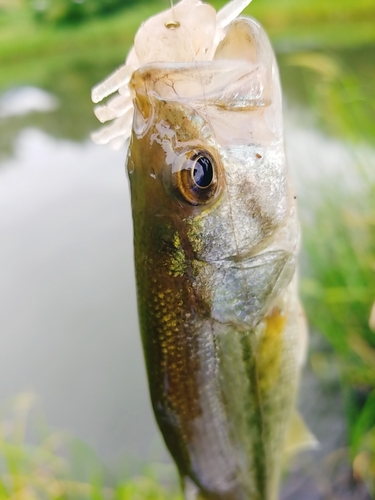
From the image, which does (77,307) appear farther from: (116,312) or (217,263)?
(217,263)

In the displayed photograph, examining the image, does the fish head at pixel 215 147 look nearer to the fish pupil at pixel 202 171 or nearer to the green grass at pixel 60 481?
the fish pupil at pixel 202 171

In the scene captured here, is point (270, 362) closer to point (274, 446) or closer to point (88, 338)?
point (274, 446)

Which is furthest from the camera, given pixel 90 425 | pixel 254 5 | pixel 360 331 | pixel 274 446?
pixel 254 5

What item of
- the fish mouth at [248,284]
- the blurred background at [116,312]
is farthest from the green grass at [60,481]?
the fish mouth at [248,284]

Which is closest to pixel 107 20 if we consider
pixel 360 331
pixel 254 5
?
pixel 254 5

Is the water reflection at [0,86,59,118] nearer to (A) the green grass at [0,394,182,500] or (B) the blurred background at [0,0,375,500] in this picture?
(B) the blurred background at [0,0,375,500]

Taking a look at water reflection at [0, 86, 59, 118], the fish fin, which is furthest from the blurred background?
water reflection at [0, 86, 59, 118]

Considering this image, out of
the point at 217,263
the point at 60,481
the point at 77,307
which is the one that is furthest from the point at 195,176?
the point at 77,307
